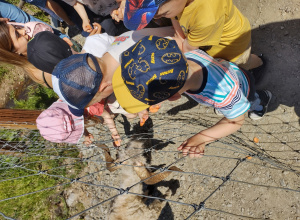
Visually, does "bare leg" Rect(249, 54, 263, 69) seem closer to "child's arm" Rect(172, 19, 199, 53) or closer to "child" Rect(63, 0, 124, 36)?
"child's arm" Rect(172, 19, 199, 53)

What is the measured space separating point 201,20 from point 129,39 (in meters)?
0.52

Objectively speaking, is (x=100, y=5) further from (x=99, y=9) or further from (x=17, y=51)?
(x=17, y=51)

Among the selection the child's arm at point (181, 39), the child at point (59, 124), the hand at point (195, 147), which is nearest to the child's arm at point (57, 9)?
the child at point (59, 124)

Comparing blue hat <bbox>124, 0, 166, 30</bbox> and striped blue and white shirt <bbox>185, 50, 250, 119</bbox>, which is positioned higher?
blue hat <bbox>124, 0, 166, 30</bbox>

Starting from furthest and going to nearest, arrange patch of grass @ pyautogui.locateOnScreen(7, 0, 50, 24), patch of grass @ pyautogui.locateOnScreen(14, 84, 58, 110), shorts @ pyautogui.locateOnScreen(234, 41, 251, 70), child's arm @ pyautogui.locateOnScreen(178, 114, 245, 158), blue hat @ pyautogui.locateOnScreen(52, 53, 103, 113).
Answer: patch of grass @ pyautogui.locateOnScreen(7, 0, 50, 24) → patch of grass @ pyautogui.locateOnScreen(14, 84, 58, 110) → shorts @ pyautogui.locateOnScreen(234, 41, 251, 70) → child's arm @ pyautogui.locateOnScreen(178, 114, 245, 158) → blue hat @ pyautogui.locateOnScreen(52, 53, 103, 113)

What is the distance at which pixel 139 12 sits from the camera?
46.4 inches

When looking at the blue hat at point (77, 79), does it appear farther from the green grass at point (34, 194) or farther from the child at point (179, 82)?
the green grass at point (34, 194)

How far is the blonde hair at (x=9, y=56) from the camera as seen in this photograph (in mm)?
1622

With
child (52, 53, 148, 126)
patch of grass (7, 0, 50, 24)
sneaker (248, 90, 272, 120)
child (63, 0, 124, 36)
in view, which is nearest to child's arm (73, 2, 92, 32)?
child (63, 0, 124, 36)

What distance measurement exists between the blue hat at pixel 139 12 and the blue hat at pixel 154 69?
187mm

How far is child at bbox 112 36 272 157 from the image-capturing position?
0.98 metres

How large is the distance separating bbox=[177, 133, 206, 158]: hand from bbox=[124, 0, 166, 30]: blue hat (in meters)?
0.71

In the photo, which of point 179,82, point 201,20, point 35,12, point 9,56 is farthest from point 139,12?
point 35,12

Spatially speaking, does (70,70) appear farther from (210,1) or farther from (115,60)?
(210,1)
